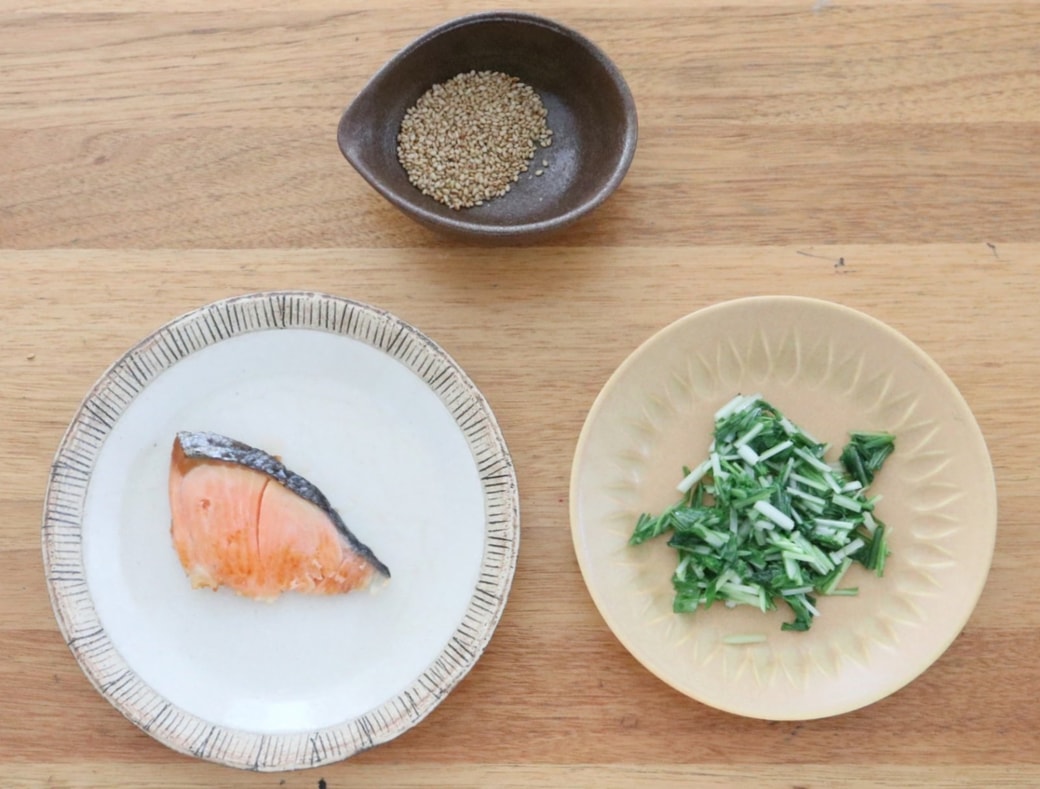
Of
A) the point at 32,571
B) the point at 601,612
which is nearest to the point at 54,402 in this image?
the point at 32,571

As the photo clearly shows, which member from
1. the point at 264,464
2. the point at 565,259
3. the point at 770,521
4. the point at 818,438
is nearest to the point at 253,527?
the point at 264,464

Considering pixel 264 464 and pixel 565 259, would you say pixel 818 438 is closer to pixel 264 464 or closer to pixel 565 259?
pixel 565 259

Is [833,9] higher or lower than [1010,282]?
higher

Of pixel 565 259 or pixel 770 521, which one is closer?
pixel 770 521

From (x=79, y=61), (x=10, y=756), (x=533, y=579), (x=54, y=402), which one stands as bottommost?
(x=10, y=756)

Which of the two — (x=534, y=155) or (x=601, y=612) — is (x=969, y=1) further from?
(x=601, y=612)

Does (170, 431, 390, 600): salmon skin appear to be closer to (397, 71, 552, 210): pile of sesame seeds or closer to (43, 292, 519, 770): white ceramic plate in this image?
(43, 292, 519, 770): white ceramic plate
